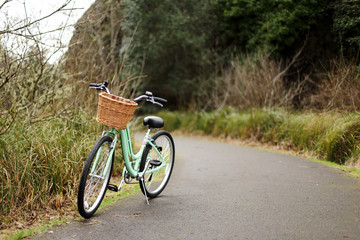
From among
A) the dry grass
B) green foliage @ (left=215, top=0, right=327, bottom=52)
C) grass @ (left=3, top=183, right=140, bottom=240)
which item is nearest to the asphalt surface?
→ grass @ (left=3, top=183, right=140, bottom=240)

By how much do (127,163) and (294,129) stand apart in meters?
7.44

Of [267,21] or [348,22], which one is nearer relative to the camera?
[348,22]

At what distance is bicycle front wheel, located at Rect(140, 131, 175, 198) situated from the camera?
18.6 ft

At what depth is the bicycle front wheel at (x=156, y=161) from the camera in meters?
5.66

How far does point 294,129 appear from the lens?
1139cm

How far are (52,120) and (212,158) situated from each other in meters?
4.85

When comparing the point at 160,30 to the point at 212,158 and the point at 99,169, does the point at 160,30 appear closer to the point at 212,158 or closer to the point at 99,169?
the point at 212,158

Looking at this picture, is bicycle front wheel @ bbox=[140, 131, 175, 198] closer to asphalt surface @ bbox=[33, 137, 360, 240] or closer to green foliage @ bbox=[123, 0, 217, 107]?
asphalt surface @ bbox=[33, 137, 360, 240]

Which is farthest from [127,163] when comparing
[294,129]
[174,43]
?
[174,43]

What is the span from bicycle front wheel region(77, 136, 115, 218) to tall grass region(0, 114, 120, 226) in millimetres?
555

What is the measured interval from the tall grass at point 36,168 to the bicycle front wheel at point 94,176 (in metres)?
0.56

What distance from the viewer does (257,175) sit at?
7.81 meters

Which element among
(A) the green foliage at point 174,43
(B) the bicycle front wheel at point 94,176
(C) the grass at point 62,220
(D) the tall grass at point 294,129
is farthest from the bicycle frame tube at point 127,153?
(A) the green foliage at point 174,43

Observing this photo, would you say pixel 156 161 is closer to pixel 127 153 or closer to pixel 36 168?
pixel 127 153
